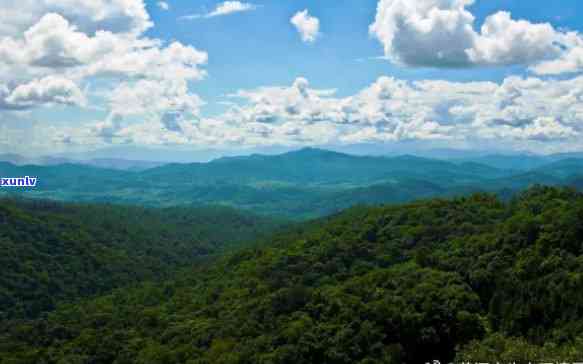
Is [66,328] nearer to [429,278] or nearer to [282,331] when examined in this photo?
[282,331]

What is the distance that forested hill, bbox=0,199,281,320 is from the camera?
114 meters

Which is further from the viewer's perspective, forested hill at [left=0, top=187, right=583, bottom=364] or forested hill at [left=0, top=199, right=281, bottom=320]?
forested hill at [left=0, top=199, right=281, bottom=320]

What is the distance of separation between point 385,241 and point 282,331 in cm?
3844

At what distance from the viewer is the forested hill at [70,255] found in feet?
373

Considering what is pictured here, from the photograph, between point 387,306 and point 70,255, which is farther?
point 70,255

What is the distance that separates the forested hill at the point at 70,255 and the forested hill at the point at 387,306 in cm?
2157

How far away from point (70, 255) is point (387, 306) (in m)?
103

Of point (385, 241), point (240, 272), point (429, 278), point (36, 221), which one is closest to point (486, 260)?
point (429, 278)

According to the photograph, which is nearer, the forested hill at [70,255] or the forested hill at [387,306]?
the forested hill at [387,306]

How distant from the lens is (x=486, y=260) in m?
62.8

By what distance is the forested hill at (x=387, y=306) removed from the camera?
5038 centimetres

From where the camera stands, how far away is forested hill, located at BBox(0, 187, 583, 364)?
50.4 metres

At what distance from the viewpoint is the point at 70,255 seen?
135 meters

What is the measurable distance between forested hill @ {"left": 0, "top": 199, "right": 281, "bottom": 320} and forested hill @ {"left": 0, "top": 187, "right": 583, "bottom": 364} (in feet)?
70.8
